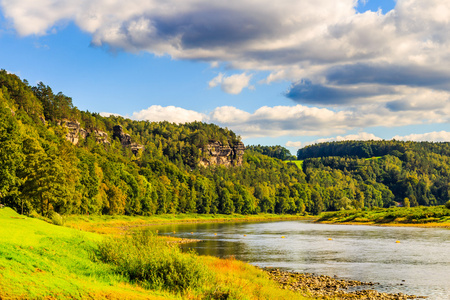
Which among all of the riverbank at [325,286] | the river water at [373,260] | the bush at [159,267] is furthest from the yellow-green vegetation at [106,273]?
the river water at [373,260]

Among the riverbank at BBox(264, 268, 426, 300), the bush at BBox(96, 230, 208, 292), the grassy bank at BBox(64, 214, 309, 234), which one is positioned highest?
the bush at BBox(96, 230, 208, 292)

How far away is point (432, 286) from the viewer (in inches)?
1470

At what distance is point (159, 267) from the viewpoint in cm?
2773

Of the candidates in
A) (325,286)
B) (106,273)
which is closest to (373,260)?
(325,286)

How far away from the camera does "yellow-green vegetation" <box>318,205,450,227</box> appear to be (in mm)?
118531

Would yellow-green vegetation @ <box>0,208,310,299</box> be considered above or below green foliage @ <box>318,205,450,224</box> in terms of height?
above

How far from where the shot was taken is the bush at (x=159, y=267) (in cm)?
2669

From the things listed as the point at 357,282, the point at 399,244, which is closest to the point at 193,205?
the point at 399,244

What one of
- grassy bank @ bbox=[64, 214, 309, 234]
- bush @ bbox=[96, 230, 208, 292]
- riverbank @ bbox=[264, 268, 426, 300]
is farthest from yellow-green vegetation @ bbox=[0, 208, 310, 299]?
grassy bank @ bbox=[64, 214, 309, 234]

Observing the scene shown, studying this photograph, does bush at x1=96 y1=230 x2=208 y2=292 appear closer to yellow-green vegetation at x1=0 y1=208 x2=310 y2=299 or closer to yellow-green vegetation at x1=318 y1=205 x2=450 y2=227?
yellow-green vegetation at x1=0 y1=208 x2=310 y2=299

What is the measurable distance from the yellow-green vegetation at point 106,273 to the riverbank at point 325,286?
3304mm

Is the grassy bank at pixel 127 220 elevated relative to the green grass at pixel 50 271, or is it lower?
lower

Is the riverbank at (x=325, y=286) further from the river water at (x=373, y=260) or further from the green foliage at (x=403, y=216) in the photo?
the green foliage at (x=403, y=216)

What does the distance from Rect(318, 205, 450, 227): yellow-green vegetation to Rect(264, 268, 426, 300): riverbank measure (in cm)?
8543
